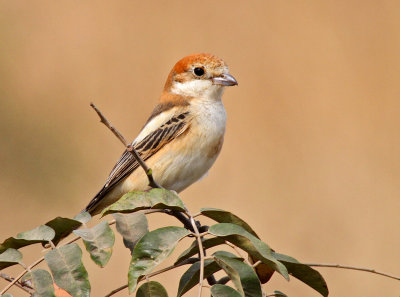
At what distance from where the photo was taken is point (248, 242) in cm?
163

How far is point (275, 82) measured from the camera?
6.08 meters

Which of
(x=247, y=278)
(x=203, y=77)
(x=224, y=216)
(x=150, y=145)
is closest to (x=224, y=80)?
(x=203, y=77)

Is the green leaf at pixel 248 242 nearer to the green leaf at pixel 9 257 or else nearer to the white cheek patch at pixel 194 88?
the green leaf at pixel 9 257

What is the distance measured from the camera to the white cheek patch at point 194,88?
3.62m

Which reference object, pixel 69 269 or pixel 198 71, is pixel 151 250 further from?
pixel 198 71

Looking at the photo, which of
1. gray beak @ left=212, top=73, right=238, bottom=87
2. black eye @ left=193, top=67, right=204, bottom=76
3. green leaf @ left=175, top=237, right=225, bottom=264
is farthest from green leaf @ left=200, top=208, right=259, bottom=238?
black eye @ left=193, top=67, right=204, bottom=76

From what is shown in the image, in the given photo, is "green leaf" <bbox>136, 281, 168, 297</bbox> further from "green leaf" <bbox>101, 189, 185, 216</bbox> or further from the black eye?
the black eye

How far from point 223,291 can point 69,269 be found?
1.25ft

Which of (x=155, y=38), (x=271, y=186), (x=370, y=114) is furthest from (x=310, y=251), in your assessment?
(x=155, y=38)

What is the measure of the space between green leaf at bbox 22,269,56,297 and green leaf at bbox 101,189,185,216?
256 mm

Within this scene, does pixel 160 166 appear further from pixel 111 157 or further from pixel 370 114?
pixel 370 114

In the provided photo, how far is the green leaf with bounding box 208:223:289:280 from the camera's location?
1.60 m

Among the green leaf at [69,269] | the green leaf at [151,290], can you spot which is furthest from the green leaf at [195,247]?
the green leaf at [69,269]

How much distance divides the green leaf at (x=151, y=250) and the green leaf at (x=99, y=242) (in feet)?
0.31
